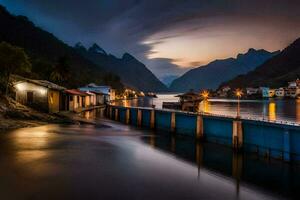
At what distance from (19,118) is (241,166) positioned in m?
34.4

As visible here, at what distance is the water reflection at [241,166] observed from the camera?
1939cm

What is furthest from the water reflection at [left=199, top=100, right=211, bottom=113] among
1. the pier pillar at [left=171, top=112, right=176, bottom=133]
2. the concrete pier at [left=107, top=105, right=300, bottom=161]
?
the pier pillar at [left=171, top=112, right=176, bottom=133]

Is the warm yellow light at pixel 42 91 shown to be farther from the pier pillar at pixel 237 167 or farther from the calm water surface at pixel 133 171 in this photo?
the pier pillar at pixel 237 167

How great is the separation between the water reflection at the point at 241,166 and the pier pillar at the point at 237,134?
2.66 feet

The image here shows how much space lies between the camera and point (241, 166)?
78.0 ft

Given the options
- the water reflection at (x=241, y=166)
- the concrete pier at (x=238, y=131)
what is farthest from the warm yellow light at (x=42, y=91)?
the water reflection at (x=241, y=166)

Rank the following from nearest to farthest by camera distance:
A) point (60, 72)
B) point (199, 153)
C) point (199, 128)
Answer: point (199, 153)
point (199, 128)
point (60, 72)

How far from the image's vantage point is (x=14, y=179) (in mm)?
18422

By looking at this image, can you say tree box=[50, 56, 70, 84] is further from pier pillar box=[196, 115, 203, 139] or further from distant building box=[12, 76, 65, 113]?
pier pillar box=[196, 115, 203, 139]

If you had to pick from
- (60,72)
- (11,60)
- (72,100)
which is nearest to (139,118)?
(72,100)

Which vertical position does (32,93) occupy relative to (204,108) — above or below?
above

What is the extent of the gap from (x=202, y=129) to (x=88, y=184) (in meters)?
18.0

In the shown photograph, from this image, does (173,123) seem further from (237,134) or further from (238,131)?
(238,131)

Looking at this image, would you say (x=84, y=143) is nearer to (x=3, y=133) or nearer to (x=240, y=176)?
(x=3, y=133)
